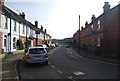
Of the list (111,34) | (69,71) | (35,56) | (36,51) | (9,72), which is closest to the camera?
(9,72)

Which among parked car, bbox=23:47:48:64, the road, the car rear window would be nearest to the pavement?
the road

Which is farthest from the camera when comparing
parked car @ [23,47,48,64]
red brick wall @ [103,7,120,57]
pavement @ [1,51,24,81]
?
red brick wall @ [103,7,120,57]

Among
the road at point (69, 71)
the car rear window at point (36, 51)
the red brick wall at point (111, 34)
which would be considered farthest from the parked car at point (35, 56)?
the red brick wall at point (111, 34)

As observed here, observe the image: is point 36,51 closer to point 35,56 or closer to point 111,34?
point 35,56

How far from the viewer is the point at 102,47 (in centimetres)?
1919

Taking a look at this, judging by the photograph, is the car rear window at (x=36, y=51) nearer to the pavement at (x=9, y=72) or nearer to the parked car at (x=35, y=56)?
the parked car at (x=35, y=56)

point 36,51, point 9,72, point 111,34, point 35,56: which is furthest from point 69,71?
point 111,34

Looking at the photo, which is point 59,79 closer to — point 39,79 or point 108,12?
point 39,79

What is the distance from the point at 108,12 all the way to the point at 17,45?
56.0 ft

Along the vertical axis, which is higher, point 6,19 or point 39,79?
point 6,19

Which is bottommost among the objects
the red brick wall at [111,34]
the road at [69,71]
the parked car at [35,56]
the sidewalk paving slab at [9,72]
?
the road at [69,71]

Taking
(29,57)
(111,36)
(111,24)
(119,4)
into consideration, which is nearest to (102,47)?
(111,36)

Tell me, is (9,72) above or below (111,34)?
below

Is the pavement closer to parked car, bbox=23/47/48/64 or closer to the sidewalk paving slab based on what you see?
the sidewalk paving slab
